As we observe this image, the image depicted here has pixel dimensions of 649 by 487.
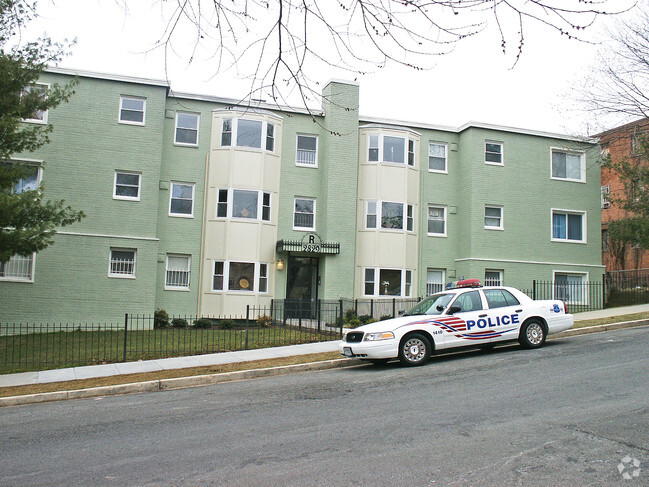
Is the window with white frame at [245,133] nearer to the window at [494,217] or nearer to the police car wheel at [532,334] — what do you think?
the window at [494,217]

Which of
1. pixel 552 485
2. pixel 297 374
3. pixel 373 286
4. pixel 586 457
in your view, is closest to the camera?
pixel 552 485

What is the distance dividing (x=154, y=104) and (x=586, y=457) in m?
21.3

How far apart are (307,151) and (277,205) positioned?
9.34 feet

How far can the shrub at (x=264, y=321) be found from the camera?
22.2 m

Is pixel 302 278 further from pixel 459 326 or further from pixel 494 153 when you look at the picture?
pixel 459 326

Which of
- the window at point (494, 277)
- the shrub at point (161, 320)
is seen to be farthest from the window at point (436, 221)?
the shrub at point (161, 320)

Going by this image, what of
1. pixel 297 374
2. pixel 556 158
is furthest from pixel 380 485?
pixel 556 158

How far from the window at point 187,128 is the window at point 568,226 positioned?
17089mm

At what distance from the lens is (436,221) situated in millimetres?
27609

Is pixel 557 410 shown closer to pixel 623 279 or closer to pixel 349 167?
pixel 349 167

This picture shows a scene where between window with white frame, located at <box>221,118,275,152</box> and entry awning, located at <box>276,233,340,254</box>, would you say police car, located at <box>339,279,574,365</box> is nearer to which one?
entry awning, located at <box>276,233,340,254</box>

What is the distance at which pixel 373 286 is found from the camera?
83.5 feet

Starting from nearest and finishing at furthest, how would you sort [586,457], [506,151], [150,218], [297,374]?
[586,457] → [297,374] → [150,218] → [506,151]

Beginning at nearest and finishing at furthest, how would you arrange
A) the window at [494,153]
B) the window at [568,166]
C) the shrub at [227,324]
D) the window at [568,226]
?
the shrub at [227,324]
the window at [494,153]
the window at [568,226]
the window at [568,166]
